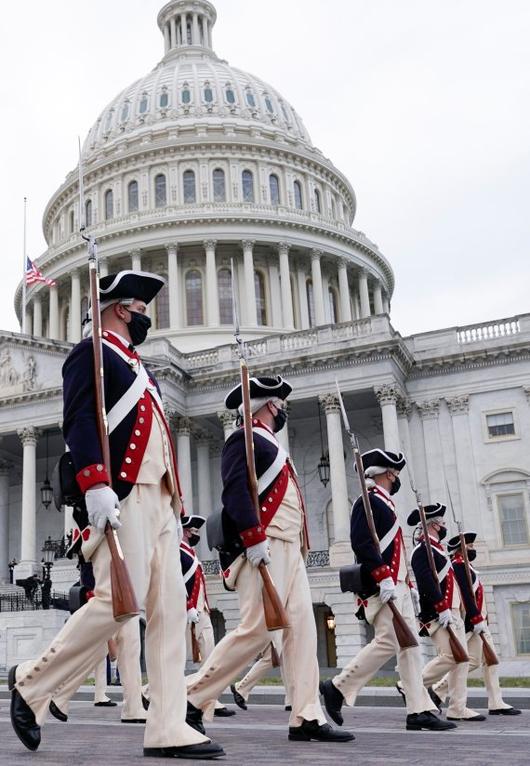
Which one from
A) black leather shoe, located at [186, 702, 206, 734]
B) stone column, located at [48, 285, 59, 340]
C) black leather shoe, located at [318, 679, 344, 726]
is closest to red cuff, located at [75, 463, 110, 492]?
black leather shoe, located at [186, 702, 206, 734]

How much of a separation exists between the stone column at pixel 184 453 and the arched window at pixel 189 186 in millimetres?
21619

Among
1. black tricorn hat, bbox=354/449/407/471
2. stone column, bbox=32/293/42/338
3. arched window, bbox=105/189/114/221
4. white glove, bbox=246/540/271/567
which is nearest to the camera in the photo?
white glove, bbox=246/540/271/567

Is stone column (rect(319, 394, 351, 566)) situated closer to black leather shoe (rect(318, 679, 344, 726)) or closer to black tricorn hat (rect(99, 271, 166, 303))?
black leather shoe (rect(318, 679, 344, 726))

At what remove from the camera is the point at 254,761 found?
5195 millimetres

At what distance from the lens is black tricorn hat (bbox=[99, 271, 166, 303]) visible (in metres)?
6.32

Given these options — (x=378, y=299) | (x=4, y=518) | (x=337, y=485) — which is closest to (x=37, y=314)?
(x=4, y=518)

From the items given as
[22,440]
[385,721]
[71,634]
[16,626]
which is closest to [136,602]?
[71,634]

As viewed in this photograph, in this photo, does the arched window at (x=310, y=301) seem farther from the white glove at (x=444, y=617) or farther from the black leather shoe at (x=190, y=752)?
the black leather shoe at (x=190, y=752)

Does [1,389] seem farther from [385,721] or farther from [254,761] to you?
[254,761]

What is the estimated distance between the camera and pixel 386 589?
855 centimetres

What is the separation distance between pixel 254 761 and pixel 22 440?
35.3 meters

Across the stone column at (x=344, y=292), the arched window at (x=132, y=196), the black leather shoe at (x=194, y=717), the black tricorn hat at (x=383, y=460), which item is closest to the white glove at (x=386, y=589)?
the black tricorn hat at (x=383, y=460)

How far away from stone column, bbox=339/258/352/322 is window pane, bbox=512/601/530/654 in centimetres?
2407

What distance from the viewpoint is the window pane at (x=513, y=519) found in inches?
1369
